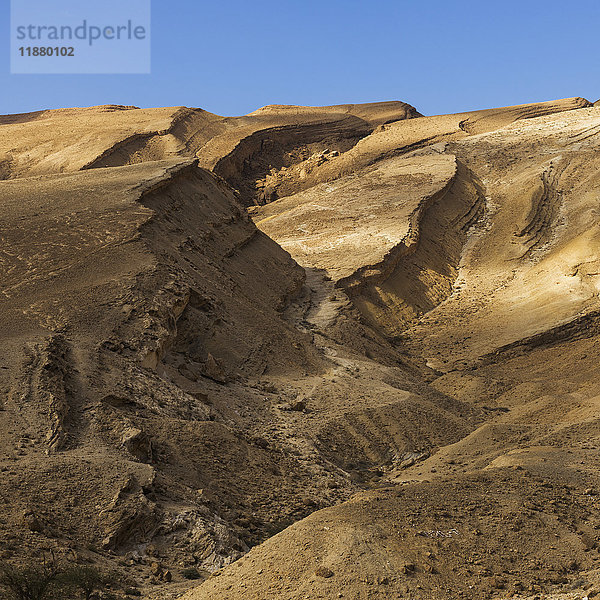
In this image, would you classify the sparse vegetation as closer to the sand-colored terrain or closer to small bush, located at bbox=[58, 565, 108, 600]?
small bush, located at bbox=[58, 565, 108, 600]

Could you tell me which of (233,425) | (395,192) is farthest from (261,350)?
(395,192)

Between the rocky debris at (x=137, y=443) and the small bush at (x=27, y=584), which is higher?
the rocky debris at (x=137, y=443)

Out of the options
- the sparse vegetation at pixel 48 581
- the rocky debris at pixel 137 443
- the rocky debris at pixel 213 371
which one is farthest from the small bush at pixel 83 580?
the rocky debris at pixel 213 371

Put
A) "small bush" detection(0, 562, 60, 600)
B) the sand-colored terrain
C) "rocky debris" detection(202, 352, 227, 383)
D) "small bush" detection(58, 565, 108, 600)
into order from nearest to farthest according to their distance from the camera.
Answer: "small bush" detection(0, 562, 60, 600) < "small bush" detection(58, 565, 108, 600) < the sand-colored terrain < "rocky debris" detection(202, 352, 227, 383)

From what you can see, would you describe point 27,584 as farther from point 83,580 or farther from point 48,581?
point 83,580

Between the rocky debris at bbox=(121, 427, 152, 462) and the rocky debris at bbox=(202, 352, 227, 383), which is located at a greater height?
the rocky debris at bbox=(202, 352, 227, 383)

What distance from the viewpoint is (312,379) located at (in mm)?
17016

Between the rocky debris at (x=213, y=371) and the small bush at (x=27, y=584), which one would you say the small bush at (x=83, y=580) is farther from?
the rocky debris at (x=213, y=371)

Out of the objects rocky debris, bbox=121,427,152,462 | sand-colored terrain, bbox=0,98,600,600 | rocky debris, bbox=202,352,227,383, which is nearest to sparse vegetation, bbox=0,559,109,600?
sand-colored terrain, bbox=0,98,600,600

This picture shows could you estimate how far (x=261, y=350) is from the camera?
17547 mm

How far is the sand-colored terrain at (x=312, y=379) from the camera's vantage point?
857 cm

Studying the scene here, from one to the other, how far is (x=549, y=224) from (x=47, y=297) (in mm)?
19841

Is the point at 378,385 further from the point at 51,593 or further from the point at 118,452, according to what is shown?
the point at 51,593

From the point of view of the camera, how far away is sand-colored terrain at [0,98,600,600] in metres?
8.57
